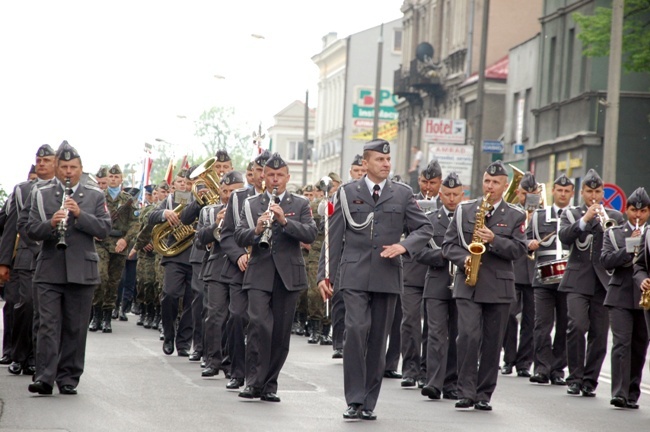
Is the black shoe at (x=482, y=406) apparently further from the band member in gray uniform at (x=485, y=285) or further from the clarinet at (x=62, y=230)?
the clarinet at (x=62, y=230)

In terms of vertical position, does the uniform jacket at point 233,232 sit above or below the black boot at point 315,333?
above

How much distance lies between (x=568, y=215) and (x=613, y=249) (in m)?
1.51

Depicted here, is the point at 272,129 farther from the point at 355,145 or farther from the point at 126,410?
the point at 126,410

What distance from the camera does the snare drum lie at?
55.3 ft

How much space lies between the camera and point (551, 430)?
12812 mm

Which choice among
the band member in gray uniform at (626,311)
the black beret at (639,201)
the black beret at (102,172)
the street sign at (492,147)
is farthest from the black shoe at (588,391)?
the street sign at (492,147)

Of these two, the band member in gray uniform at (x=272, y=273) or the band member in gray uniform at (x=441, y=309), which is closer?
the band member in gray uniform at (x=272, y=273)

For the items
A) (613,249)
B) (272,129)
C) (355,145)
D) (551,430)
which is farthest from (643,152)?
(272,129)

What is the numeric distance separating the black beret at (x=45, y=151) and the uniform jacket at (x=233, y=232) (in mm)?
1752

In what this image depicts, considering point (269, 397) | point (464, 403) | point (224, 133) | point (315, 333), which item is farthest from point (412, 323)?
point (224, 133)

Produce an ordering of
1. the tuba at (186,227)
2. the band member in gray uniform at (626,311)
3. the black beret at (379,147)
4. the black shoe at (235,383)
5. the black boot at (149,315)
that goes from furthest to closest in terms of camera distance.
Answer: the black boot at (149,315) → the tuba at (186,227) → the band member in gray uniform at (626,311) → the black shoe at (235,383) → the black beret at (379,147)

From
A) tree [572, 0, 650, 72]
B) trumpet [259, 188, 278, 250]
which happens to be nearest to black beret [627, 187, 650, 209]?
trumpet [259, 188, 278, 250]

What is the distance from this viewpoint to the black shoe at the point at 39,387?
1344 cm

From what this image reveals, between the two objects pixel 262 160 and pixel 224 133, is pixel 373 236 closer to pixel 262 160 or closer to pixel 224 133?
pixel 262 160
